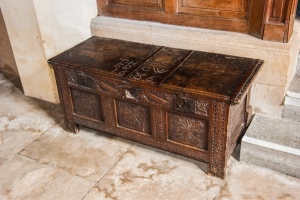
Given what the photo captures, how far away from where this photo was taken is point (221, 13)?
110 inches

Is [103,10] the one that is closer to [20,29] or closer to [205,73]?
[20,29]

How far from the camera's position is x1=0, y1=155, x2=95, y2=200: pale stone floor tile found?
2.57 metres

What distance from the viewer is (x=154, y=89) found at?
2502 millimetres

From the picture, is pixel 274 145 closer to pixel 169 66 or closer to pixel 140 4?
pixel 169 66

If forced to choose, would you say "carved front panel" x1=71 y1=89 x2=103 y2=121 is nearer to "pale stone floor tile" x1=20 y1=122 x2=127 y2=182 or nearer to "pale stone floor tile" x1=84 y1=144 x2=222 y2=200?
"pale stone floor tile" x1=20 y1=122 x2=127 y2=182

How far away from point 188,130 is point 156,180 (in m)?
0.45

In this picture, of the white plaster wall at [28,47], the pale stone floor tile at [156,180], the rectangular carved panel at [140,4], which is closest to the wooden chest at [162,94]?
the pale stone floor tile at [156,180]

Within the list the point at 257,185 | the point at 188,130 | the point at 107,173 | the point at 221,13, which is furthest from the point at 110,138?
the point at 221,13

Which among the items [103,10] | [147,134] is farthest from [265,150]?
[103,10]

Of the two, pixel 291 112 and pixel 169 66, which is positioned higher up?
pixel 169 66

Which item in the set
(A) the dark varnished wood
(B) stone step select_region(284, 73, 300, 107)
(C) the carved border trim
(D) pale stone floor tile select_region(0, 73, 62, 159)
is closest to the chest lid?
(C) the carved border trim

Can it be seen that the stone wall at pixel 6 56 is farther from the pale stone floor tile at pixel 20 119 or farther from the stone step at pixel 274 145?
the stone step at pixel 274 145

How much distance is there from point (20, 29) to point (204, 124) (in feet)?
6.87

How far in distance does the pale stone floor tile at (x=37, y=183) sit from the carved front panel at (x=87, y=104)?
1.77 ft
